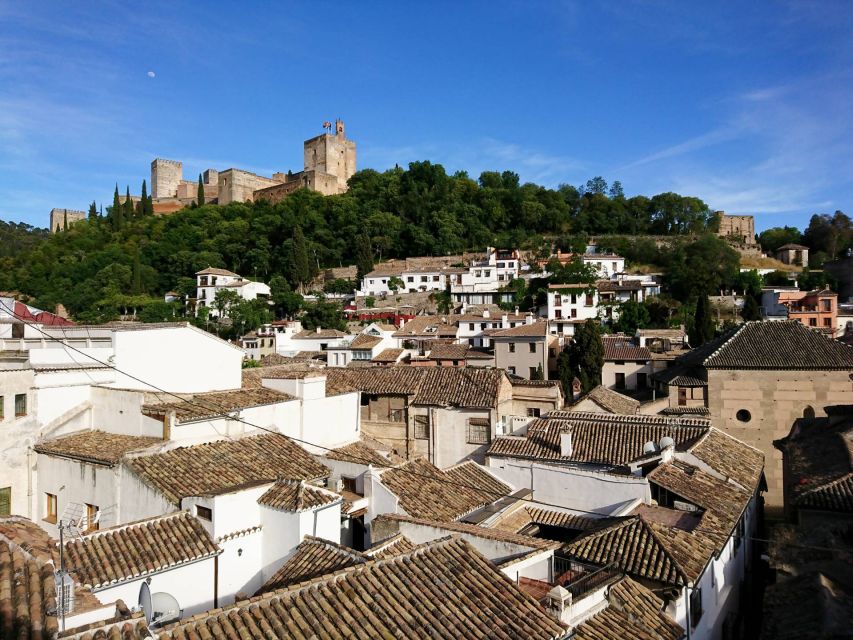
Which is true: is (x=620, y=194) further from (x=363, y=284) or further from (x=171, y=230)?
(x=171, y=230)

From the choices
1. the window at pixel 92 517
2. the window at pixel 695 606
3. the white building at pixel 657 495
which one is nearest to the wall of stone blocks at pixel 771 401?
the white building at pixel 657 495

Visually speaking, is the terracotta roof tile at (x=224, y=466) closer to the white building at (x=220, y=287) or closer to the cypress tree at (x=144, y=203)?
the white building at (x=220, y=287)

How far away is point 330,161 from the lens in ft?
306

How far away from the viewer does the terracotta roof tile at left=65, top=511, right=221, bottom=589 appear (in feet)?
25.5

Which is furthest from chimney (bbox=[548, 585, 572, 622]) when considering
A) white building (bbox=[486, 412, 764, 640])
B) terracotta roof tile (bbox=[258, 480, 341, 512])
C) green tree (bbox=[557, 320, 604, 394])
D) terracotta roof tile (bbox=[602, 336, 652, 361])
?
terracotta roof tile (bbox=[602, 336, 652, 361])

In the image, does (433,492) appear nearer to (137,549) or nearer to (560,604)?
(560,604)

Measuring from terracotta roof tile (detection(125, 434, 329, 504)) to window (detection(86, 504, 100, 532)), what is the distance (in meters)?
1.40

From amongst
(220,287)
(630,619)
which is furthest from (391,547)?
(220,287)

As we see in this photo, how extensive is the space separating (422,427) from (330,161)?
81846 mm

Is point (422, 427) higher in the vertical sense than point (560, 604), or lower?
lower

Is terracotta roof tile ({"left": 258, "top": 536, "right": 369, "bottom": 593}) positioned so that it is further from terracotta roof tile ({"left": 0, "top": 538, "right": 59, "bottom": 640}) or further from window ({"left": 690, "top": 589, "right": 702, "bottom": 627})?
window ({"left": 690, "top": 589, "right": 702, "bottom": 627})

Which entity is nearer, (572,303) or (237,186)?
(572,303)

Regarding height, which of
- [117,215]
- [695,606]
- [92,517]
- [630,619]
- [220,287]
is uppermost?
[117,215]

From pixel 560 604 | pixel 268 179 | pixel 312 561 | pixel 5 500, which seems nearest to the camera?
pixel 560 604
